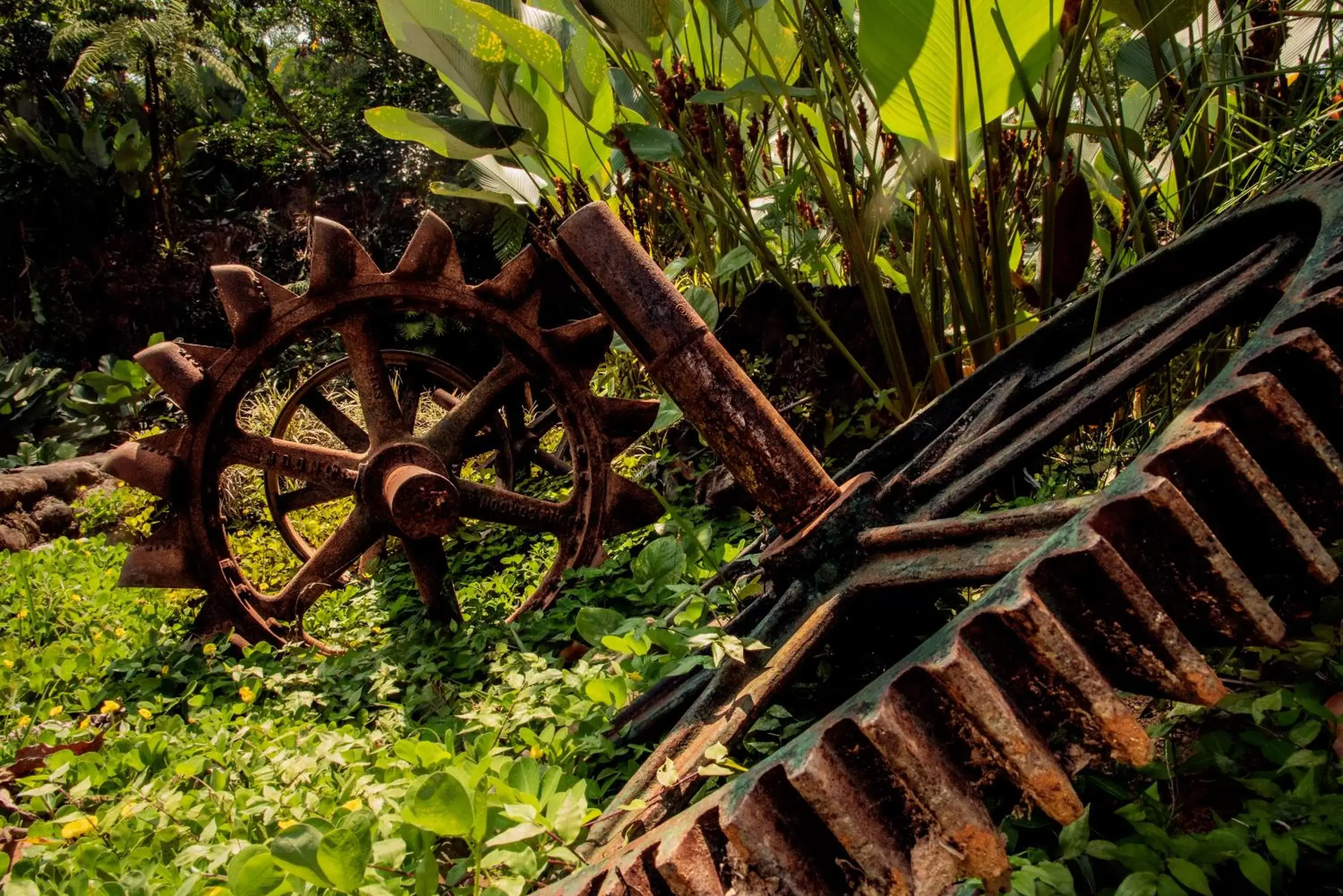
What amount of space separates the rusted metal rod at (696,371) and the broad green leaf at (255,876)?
2.42 ft

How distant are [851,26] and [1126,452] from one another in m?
1.98

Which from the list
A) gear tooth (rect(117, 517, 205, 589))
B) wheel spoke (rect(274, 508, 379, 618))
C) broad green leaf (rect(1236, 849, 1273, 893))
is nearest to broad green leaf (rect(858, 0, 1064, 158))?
broad green leaf (rect(1236, 849, 1273, 893))

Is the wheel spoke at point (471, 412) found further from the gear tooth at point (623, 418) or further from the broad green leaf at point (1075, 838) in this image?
the broad green leaf at point (1075, 838)

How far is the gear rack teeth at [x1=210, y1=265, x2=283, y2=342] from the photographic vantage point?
2582mm

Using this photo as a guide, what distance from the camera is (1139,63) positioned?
2.30m

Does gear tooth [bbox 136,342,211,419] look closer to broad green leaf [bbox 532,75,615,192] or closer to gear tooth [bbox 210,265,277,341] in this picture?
gear tooth [bbox 210,265,277,341]

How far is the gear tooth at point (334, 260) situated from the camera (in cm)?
259

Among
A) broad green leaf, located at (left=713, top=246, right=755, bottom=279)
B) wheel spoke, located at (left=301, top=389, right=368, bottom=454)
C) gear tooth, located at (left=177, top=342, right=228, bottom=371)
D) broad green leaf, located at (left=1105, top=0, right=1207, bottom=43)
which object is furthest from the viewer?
wheel spoke, located at (left=301, top=389, right=368, bottom=454)

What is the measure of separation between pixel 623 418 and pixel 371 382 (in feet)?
2.78

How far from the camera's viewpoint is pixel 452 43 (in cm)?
245

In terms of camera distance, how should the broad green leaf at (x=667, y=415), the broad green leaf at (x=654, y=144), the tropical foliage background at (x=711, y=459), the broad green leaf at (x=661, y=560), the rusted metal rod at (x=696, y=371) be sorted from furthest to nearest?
the broad green leaf at (x=667, y=415), the broad green leaf at (x=654, y=144), the broad green leaf at (x=661, y=560), the rusted metal rod at (x=696, y=371), the tropical foliage background at (x=711, y=459)

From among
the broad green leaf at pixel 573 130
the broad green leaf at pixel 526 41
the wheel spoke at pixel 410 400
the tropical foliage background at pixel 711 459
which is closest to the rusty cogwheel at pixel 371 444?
the tropical foliage background at pixel 711 459

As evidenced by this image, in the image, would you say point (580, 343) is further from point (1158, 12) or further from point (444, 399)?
point (444, 399)

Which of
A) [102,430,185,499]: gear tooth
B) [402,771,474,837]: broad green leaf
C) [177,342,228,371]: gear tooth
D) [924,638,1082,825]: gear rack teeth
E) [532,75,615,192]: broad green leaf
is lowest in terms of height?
[924,638,1082,825]: gear rack teeth
